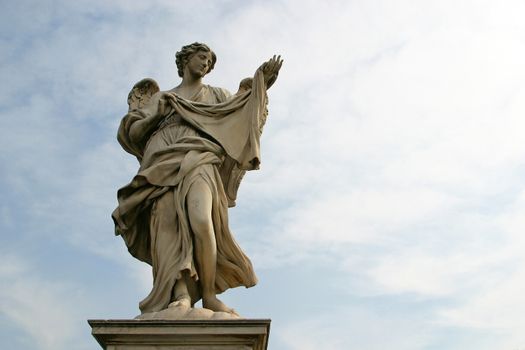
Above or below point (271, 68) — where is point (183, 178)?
below

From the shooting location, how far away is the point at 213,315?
832cm

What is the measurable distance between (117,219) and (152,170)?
704mm

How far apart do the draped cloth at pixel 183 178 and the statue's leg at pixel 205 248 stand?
10 cm

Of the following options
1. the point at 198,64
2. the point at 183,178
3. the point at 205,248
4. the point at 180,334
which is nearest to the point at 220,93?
the point at 198,64

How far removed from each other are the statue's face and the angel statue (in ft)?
0.04

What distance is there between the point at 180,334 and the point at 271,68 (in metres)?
3.59

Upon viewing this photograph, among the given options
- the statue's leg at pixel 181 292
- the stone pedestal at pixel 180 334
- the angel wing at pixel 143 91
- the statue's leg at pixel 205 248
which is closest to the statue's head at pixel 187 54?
the angel wing at pixel 143 91

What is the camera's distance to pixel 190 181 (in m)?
9.18

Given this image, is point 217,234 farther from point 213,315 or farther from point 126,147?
point 126,147

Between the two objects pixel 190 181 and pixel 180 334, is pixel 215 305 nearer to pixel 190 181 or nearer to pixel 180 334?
pixel 180 334

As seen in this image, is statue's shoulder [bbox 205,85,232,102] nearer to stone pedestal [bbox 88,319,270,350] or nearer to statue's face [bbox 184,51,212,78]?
statue's face [bbox 184,51,212,78]

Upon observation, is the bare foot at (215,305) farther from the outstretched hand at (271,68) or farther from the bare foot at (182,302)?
the outstretched hand at (271,68)

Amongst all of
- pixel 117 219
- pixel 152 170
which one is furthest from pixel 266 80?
pixel 117 219

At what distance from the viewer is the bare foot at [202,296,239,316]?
8.83 m
